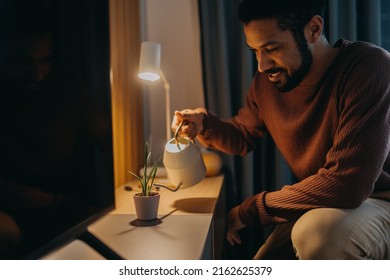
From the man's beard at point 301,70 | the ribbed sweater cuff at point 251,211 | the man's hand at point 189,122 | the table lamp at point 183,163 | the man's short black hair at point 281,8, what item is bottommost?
the ribbed sweater cuff at point 251,211

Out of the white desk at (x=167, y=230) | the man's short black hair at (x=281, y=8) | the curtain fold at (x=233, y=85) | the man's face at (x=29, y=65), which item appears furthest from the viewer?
the curtain fold at (x=233, y=85)

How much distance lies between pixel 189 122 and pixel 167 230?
0.33m

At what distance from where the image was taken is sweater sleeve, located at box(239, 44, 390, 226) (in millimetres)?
673

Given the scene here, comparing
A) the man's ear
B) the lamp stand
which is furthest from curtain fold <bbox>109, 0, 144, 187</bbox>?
the man's ear

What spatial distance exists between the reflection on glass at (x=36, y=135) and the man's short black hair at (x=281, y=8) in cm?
42

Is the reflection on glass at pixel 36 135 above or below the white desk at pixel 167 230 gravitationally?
above

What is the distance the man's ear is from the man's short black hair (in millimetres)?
12

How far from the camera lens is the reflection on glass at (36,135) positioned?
458mm

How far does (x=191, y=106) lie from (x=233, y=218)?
0.45 metres

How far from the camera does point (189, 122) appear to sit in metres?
0.92

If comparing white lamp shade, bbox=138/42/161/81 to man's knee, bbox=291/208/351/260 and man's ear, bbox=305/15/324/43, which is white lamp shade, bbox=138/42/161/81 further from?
man's knee, bbox=291/208/351/260

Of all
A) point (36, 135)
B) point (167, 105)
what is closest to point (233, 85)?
point (167, 105)

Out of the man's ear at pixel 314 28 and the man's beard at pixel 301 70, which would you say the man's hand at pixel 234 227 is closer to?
the man's beard at pixel 301 70

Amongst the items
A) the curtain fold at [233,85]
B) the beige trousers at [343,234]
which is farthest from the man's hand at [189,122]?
the beige trousers at [343,234]
